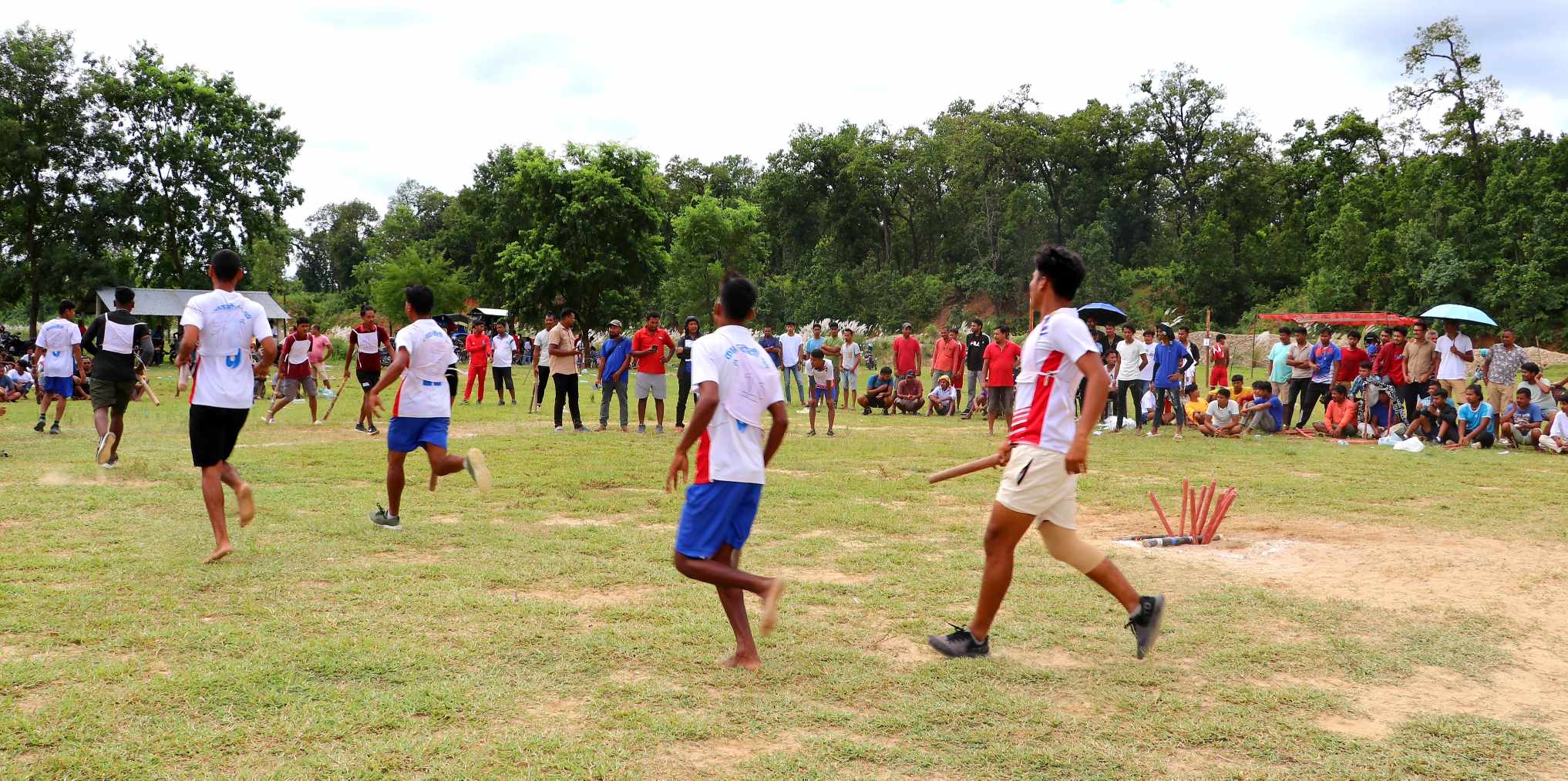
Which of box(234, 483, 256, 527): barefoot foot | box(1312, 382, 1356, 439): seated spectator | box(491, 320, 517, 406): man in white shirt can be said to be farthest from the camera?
box(491, 320, 517, 406): man in white shirt

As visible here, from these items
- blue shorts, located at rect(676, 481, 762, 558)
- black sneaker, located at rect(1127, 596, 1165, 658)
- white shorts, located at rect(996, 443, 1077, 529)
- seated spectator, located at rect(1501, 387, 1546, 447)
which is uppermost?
seated spectator, located at rect(1501, 387, 1546, 447)

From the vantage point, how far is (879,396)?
22.5 m

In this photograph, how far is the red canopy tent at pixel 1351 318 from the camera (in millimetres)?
36625

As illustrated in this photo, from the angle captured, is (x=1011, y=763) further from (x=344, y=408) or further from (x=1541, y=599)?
(x=344, y=408)

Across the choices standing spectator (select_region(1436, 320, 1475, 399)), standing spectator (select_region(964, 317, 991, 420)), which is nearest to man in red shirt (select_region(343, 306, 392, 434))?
standing spectator (select_region(964, 317, 991, 420))

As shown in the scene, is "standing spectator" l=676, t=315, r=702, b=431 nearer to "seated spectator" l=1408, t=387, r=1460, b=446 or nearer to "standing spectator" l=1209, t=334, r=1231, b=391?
"standing spectator" l=1209, t=334, r=1231, b=391

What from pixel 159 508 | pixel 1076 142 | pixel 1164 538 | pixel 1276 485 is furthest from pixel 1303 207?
pixel 159 508

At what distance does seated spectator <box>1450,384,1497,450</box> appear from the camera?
15.6 m

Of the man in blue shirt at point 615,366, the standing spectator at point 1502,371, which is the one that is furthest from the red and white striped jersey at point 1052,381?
the standing spectator at point 1502,371

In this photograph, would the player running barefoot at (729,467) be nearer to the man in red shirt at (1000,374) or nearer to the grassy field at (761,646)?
the grassy field at (761,646)

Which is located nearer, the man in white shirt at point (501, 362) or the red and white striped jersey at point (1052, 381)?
the red and white striped jersey at point (1052, 381)

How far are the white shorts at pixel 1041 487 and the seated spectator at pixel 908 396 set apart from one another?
1726 cm

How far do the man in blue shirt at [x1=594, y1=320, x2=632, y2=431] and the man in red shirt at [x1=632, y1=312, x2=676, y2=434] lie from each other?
16 centimetres

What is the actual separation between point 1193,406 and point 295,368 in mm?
15215
